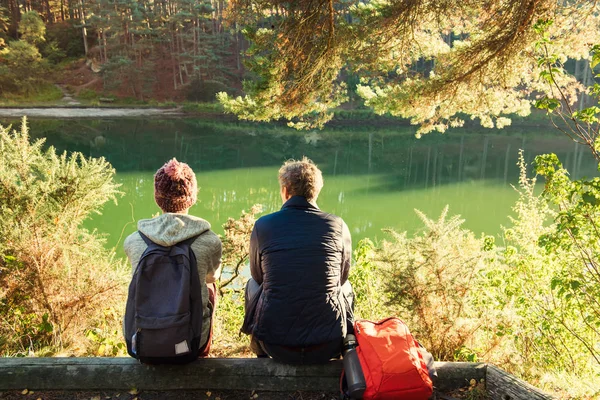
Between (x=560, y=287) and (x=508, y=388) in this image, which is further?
(x=560, y=287)

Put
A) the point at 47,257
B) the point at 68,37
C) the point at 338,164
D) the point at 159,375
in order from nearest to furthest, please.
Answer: the point at 159,375 → the point at 47,257 → the point at 338,164 → the point at 68,37

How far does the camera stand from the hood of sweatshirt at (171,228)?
6.00 feet

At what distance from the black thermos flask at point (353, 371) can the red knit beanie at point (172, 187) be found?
824 mm

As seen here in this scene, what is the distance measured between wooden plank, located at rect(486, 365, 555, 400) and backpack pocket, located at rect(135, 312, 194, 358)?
118 centimetres

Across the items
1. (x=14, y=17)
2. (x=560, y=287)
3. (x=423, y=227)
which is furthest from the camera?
(x=14, y=17)

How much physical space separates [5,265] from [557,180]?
9.40 ft

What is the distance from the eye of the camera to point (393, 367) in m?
1.74

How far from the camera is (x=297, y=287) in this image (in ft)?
6.17

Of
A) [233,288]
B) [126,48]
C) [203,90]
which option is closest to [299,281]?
[233,288]

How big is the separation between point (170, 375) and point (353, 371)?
0.71 metres

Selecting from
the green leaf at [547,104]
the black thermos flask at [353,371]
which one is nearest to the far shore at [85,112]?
the black thermos flask at [353,371]

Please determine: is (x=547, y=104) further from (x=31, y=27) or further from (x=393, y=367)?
(x=31, y=27)

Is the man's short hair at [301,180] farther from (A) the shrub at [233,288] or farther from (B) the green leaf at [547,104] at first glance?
(A) the shrub at [233,288]

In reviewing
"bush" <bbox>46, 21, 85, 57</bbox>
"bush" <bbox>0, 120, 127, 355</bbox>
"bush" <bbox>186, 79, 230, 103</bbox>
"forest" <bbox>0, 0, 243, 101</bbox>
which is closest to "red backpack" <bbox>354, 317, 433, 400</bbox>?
"bush" <bbox>0, 120, 127, 355</bbox>
